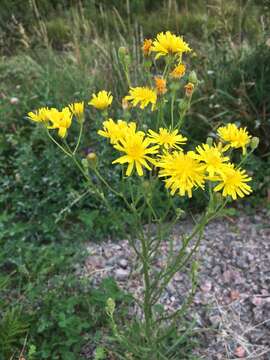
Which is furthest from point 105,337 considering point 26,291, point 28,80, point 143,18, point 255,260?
point 143,18

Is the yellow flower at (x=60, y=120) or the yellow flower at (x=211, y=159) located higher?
the yellow flower at (x=60, y=120)

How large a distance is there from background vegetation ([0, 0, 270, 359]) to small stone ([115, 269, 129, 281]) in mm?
200

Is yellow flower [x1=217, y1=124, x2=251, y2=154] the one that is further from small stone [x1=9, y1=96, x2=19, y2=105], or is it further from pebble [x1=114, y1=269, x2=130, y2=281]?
small stone [x1=9, y1=96, x2=19, y2=105]

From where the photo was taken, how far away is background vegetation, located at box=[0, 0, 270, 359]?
2.00m

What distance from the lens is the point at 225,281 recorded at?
2266mm

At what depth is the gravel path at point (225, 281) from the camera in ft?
6.56

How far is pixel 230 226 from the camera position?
2.62m

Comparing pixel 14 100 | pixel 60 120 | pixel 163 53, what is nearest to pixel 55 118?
pixel 60 120

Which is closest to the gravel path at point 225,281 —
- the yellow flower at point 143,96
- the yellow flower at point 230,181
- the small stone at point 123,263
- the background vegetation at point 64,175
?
the small stone at point 123,263

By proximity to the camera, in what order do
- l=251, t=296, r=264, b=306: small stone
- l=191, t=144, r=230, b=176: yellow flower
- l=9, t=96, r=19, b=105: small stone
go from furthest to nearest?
1. l=9, t=96, r=19, b=105: small stone
2. l=251, t=296, r=264, b=306: small stone
3. l=191, t=144, r=230, b=176: yellow flower

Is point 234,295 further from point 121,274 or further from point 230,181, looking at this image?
point 230,181

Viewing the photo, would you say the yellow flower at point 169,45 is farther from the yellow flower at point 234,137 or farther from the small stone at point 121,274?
the small stone at point 121,274

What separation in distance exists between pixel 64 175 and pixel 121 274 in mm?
776

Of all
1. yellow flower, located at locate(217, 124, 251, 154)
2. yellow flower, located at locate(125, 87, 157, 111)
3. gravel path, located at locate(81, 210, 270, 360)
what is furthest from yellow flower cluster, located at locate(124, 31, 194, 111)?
gravel path, located at locate(81, 210, 270, 360)
